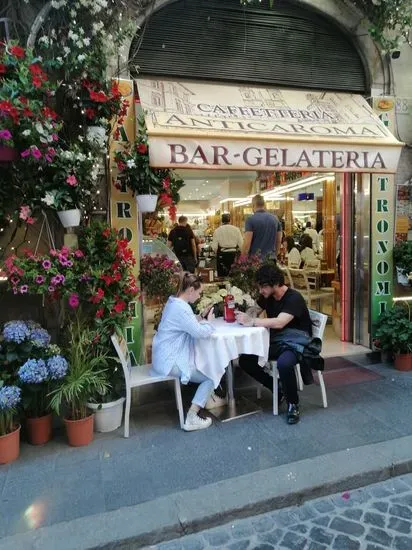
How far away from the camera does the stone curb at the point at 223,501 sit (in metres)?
2.64

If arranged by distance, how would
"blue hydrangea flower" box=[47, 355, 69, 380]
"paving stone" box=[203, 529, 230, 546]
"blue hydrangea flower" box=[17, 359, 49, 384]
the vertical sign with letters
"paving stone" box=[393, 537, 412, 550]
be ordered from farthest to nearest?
the vertical sign with letters
"blue hydrangea flower" box=[47, 355, 69, 380]
"blue hydrangea flower" box=[17, 359, 49, 384]
"paving stone" box=[203, 529, 230, 546]
"paving stone" box=[393, 537, 412, 550]

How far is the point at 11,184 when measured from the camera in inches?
156

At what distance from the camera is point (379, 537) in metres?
2.68

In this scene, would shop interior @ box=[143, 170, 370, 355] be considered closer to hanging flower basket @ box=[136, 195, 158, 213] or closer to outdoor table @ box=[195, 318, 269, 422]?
hanging flower basket @ box=[136, 195, 158, 213]

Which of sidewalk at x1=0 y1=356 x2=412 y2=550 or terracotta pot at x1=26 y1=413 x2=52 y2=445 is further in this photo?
terracotta pot at x1=26 y1=413 x2=52 y2=445

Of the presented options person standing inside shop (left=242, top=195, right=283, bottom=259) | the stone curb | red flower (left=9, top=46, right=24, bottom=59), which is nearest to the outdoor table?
the stone curb

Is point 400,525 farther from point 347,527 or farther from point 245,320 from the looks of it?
point 245,320

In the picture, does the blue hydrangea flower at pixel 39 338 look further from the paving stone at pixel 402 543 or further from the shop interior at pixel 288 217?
the paving stone at pixel 402 543

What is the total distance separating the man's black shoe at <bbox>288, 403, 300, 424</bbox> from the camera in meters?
4.08

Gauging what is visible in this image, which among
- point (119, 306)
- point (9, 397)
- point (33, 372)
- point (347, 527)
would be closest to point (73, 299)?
point (119, 306)

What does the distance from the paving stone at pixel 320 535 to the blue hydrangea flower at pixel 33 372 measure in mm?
2238

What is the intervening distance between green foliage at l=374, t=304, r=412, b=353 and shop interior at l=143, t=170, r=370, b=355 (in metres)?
0.46

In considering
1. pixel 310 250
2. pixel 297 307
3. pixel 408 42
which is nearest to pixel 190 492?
pixel 297 307

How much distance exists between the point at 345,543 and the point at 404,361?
3.19 metres
